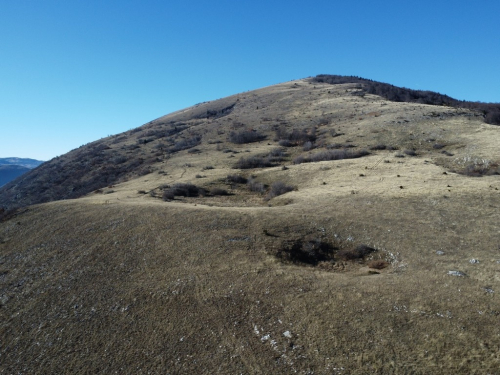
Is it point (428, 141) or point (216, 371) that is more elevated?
point (428, 141)

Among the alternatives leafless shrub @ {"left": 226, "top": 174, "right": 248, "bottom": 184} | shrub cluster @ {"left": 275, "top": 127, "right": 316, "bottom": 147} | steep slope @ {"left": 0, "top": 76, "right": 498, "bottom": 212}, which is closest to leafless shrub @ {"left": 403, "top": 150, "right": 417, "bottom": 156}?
steep slope @ {"left": 0, "top": 76, "right": 498, "bottom": 212}

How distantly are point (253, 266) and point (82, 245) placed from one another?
10.7 meters

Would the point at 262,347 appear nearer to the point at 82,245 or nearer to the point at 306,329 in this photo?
the point at 306,329

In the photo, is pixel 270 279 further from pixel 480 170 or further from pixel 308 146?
pixel 308 146

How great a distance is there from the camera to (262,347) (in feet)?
36.3

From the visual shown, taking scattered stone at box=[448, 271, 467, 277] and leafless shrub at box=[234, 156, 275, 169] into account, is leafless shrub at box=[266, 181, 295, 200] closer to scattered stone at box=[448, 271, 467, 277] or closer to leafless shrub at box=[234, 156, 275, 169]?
leafless shrub at box=[234, 156, 275, 169]

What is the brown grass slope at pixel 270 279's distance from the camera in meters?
10.8

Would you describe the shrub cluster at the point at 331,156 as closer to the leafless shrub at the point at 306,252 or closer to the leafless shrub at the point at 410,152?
the leafless shrub at the point at 410,152

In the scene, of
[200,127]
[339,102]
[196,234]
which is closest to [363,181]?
[196,234]

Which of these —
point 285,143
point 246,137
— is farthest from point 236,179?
point 246,137

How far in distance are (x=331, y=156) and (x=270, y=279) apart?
98.1ft

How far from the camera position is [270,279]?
14570 mm

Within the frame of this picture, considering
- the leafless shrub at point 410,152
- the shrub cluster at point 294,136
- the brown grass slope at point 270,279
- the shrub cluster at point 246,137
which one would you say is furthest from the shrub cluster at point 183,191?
the shrub cluster at point 246,137

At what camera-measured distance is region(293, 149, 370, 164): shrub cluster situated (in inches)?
1609
